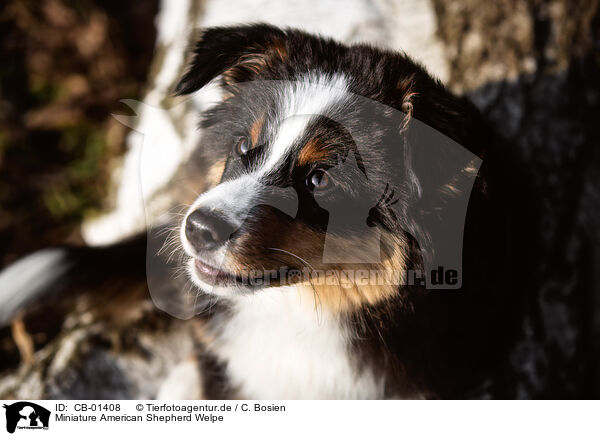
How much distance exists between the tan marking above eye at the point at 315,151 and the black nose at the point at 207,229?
0.67 ft

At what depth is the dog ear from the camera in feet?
3.91

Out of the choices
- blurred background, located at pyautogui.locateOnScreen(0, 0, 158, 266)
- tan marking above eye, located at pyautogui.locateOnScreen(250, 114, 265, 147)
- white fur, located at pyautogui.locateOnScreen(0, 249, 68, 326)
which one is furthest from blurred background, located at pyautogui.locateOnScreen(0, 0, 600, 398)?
tan marking above eye, located at pyautogui.locateOnScreen(250, 114, 265, 147)

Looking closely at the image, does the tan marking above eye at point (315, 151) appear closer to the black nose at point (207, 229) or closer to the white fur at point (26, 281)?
the black nose at point (207, 229)

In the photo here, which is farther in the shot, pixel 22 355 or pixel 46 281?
pixel 22 355

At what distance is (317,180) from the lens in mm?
1117

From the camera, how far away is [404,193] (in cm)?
110

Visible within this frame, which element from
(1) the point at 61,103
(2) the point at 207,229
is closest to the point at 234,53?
(2) the point at 207,229

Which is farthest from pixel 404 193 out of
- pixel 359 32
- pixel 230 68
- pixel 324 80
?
pixel 359 32

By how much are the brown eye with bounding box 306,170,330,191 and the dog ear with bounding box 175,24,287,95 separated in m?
0.29

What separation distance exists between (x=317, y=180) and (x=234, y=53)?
1.14 feet

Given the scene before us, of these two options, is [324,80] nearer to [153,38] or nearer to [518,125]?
[518,125]

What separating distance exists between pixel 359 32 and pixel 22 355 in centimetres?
139
